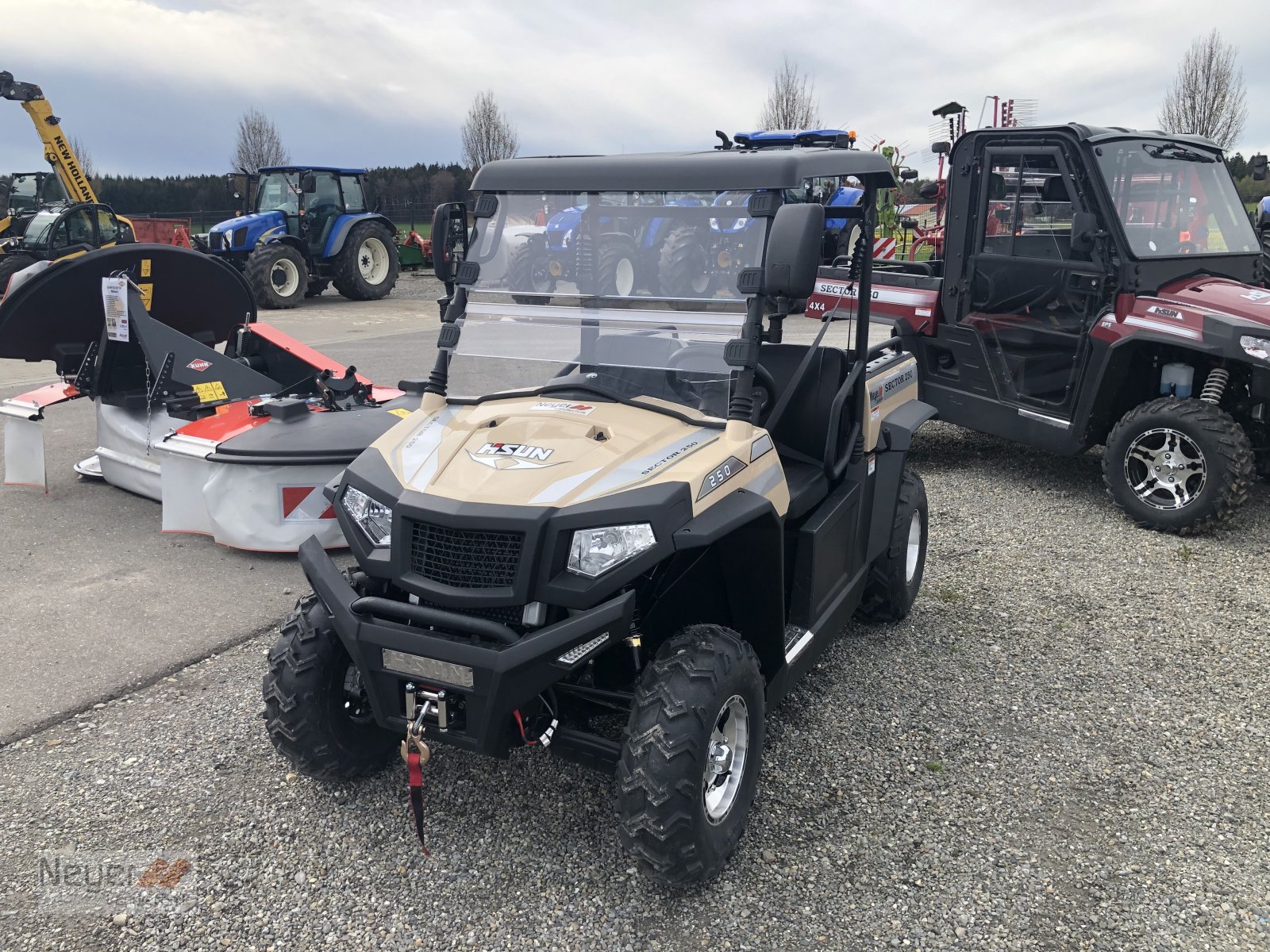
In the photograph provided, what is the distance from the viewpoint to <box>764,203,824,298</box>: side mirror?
8.85 ft

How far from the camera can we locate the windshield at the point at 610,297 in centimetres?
304

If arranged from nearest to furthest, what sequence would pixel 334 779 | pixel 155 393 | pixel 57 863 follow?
pixel 57 863 < pixel 334 779 < pixel 155 393

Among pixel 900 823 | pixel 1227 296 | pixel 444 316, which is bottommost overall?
pixel 900 823

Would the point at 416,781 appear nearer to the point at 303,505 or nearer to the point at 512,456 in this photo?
the point at 512,456

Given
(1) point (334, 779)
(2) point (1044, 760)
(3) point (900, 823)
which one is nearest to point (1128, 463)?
(2) point (1044, 760)

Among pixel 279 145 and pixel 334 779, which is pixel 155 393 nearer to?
pixel 334 779

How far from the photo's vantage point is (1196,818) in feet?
10.1

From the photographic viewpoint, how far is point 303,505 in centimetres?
512

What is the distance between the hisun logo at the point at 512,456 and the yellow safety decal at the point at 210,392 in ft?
11.7

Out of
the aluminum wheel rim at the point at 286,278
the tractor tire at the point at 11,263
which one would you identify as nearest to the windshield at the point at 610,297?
the aluminum wheel rim at the point at 286,278

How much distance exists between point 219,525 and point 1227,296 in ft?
19.1

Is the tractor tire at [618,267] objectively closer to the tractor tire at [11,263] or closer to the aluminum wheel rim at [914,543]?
the aluminum wheel rim at [914,543]

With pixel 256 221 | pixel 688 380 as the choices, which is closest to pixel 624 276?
pixel 688 380

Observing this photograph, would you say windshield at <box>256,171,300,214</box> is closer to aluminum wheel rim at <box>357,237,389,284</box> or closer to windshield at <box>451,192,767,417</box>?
aluminum wheel rim at <box>357,237,389,284</box>
